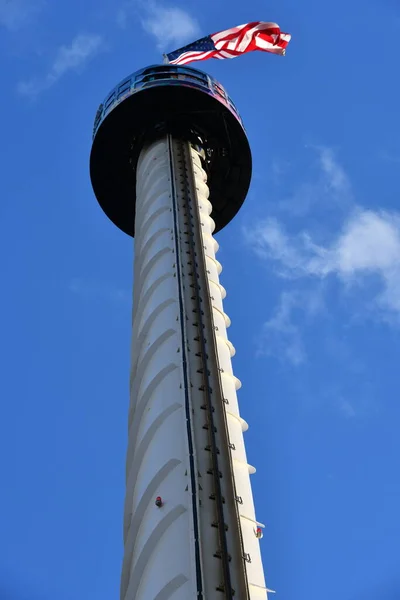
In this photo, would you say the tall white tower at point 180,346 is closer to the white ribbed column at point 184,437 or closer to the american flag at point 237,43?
the white ribbed column at point 184,437

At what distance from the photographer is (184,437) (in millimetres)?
17375

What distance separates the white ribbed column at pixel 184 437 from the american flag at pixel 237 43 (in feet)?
38.0

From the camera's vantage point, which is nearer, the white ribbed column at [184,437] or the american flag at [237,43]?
the white ribbed column at [184,437]

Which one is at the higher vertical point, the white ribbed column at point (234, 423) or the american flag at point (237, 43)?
the american flag at point (237, 43)

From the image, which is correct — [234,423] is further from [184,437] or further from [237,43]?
[237,43]

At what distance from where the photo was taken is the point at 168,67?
3372 cm

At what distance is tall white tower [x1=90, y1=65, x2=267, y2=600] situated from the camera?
49.5 ft

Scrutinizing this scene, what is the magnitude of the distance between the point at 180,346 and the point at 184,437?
3.37 metres

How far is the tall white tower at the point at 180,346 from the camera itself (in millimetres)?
15094

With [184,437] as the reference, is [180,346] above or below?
above

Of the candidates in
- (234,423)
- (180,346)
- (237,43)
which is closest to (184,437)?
(234,423)

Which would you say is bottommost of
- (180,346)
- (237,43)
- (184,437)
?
(184,437)

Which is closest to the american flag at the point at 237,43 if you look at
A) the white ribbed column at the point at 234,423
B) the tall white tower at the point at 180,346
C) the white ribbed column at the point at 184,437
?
the tall white tower at the point at 180,346

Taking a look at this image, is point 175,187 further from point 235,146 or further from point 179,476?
point 179,476
